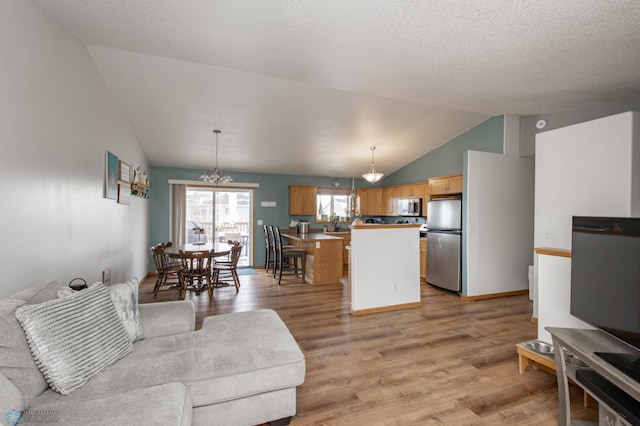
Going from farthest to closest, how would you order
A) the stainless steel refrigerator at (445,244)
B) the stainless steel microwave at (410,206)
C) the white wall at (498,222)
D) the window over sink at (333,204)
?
the window over sink at (333,204)
the stainless steel microwave at (410,206)
the stainless steel refrigerator at (445,244)
the white wall at (498,222)

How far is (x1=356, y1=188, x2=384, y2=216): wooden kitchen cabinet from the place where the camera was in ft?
26.3

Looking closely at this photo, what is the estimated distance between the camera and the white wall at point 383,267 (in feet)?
12.9

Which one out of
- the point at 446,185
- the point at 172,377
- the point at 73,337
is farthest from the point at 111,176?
the point at 446,185

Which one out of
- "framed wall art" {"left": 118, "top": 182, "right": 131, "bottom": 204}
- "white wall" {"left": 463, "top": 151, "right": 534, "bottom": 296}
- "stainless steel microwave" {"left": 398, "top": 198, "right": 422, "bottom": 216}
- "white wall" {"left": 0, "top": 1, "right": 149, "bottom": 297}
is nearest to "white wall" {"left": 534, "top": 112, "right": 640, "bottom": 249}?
"white wall" {"left": 463, "top": 151, "right": 534, "bottom": 296}

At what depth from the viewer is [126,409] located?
127 centimetres

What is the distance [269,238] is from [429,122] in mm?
4113

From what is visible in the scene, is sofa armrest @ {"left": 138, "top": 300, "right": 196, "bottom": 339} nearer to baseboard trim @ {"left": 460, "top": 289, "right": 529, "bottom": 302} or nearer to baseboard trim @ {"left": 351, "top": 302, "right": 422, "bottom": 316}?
baseboard trim @ {"left": 351, "top": 302, "right": 422, "bottom": 316}

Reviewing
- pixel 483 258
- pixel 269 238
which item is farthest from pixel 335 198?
pixel 483 258

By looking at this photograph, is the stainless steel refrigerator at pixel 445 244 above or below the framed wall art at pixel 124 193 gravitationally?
below

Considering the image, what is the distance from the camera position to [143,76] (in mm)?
3461

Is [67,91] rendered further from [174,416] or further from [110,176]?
[174,416]

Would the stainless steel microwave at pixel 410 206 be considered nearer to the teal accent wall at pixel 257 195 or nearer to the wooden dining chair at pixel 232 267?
the teal accent wall at pixel 257 195

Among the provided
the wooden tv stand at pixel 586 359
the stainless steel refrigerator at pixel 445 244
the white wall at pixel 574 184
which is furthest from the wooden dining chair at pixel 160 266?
the white wall at pixel 574 184
